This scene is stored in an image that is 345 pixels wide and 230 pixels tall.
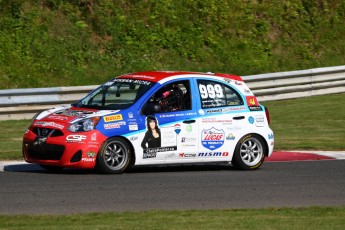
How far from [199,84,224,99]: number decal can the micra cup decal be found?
1.64 feet

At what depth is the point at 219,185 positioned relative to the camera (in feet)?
40.5

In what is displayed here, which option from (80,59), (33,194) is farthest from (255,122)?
(80,59)

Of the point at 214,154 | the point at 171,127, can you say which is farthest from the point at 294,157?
the point at 171,127

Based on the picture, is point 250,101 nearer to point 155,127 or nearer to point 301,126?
point 155,127

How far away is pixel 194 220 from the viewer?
30.7 feet

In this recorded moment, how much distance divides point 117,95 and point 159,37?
10.9 m

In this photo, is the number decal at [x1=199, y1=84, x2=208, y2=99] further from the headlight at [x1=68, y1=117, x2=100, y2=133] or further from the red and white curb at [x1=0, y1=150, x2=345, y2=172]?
the red and white curb at [x1=0, y1=150, x2=345, y2=172]

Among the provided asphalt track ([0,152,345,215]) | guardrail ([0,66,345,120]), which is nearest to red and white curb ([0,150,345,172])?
asphalt track ([0,152,345,215])

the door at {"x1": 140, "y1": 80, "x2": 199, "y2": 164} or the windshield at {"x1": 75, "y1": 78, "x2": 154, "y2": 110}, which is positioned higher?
the windshield at {"x1": 75, "y1": 78, "x2": 154, "y2": 110}

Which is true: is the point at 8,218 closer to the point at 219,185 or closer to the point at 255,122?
the point at 219,185

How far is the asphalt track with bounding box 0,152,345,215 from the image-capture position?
10602mm

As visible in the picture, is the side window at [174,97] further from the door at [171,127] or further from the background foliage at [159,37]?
the background foliage at [159,37]

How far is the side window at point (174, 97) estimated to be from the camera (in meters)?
13.5

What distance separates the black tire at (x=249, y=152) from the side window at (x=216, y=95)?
568mm
